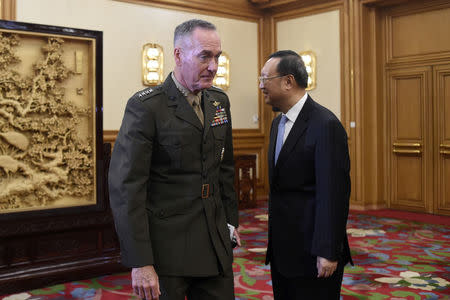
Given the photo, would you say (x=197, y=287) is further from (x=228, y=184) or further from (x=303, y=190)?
(x=303, y=190)

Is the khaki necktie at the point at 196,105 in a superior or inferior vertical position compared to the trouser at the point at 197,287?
superior

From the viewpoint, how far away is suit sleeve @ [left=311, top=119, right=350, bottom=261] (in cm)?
206

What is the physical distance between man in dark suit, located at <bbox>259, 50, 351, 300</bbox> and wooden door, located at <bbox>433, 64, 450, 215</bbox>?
553 centimetres

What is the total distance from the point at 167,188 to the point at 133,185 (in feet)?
0.50

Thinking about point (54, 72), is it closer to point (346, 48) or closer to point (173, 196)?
point (173, 196)

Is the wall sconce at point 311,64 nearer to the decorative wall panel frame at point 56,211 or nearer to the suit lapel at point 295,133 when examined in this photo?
the decorative wall panel frame at point 56,211

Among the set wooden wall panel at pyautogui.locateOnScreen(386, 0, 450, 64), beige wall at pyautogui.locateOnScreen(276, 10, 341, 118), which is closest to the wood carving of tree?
beige wall at pyautogui.locateOnScreen(276, 10, 341, 118)

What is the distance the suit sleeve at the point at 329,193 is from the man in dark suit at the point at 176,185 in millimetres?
387

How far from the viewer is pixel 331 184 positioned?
2055 mm

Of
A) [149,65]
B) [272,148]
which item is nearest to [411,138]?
[149,65]

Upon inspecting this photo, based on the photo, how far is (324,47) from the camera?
8.13 metres

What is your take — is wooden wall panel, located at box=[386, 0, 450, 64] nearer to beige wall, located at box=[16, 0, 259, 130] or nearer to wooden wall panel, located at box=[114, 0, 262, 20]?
wooden wall panel, located at box=[114, 0, 262, 20]

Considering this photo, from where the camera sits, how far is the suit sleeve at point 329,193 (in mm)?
2057

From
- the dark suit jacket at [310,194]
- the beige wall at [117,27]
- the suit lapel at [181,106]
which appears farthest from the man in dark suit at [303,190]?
the beige wall at [117,27]
